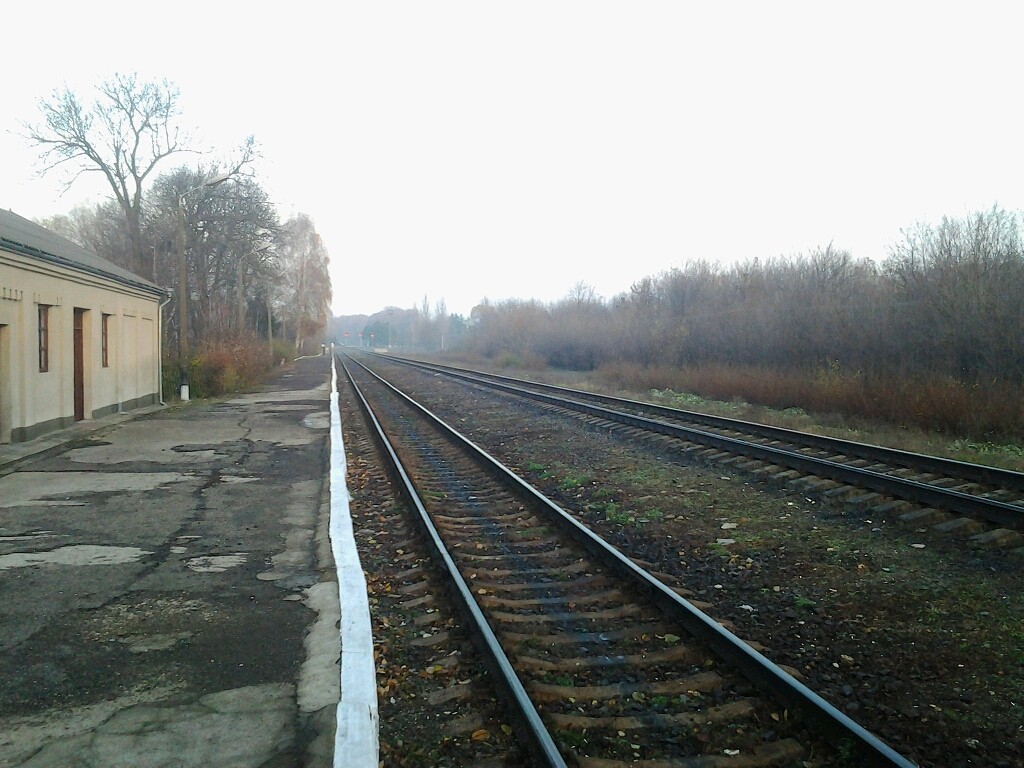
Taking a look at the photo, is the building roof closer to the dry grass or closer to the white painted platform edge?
the dry grass

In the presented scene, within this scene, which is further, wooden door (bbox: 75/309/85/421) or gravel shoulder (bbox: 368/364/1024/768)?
wooden door (bbox: 75/309/85/421)

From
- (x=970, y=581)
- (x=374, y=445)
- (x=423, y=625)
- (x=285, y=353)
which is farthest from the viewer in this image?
(x=285, y=353)

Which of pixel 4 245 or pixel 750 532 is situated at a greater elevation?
pixel 4 245

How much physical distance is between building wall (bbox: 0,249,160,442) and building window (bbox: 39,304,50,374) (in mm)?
80

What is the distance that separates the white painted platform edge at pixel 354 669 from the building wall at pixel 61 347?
9733 mm

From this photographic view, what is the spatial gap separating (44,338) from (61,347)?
2.02ft

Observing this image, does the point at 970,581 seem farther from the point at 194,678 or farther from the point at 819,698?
the point at 194,678

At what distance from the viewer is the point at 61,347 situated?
54.7ft

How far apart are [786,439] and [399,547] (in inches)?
313

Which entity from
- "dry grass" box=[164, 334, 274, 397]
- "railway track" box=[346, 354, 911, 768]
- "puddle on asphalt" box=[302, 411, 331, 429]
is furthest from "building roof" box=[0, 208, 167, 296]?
"railway track" box=[346, 354, 911, 768]

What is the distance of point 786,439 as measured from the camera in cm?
1310

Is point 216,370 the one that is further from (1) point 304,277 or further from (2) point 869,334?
(1) point 304,277

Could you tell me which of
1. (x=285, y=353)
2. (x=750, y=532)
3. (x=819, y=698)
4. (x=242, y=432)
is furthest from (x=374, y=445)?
(x=285, y=353)

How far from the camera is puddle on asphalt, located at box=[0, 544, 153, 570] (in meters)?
6.95
